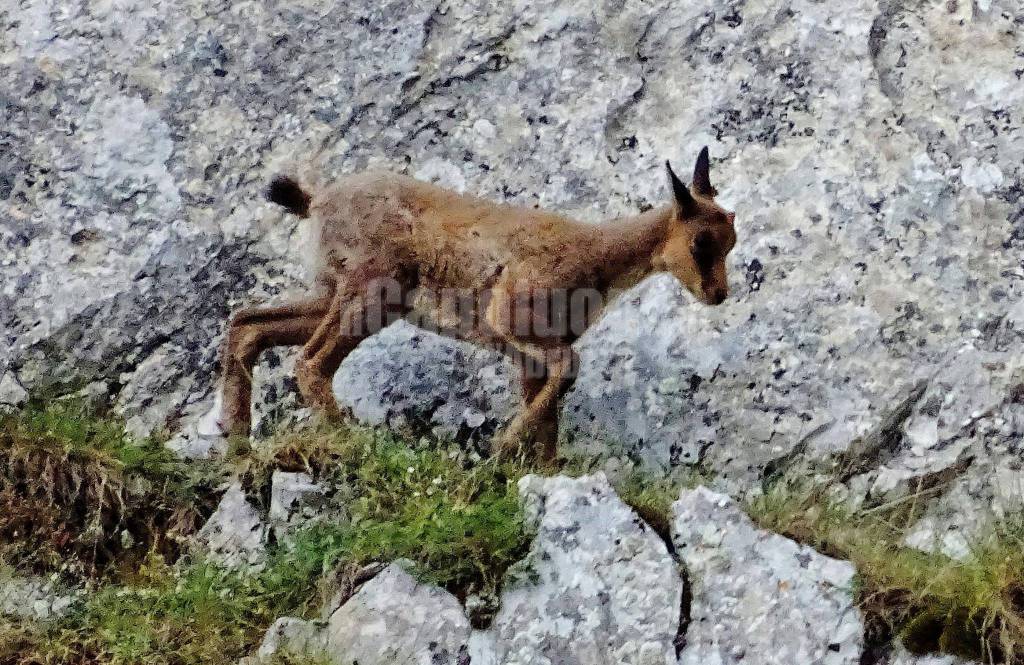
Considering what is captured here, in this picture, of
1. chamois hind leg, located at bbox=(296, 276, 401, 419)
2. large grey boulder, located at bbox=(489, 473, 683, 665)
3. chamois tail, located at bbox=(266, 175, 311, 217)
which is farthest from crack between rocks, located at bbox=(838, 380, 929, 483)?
chamois tail, located at bbox=(266, 175, 311, 217)

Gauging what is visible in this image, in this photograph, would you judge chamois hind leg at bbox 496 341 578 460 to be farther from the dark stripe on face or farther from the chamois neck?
the dark stripe on face

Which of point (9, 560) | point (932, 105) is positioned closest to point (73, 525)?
point (9, 560)

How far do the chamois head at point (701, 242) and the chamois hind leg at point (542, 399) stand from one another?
0.61 m

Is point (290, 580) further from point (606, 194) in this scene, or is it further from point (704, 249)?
point (606, 194)

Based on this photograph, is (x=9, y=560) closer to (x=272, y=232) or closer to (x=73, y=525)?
(x=73, y=525)

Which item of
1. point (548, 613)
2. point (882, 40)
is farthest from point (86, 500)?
point (882, 40)

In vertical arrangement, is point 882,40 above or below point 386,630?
above

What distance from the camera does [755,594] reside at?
14.9 feet

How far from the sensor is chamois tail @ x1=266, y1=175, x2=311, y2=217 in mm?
5508

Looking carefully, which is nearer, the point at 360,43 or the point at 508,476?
the point at 508,476

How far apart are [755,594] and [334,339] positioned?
2087 mm

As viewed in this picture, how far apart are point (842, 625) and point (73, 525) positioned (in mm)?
3214

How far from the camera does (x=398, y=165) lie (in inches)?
248

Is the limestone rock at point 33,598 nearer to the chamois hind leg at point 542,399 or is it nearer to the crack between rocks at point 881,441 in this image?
the chamois hind leg at point 542,399
